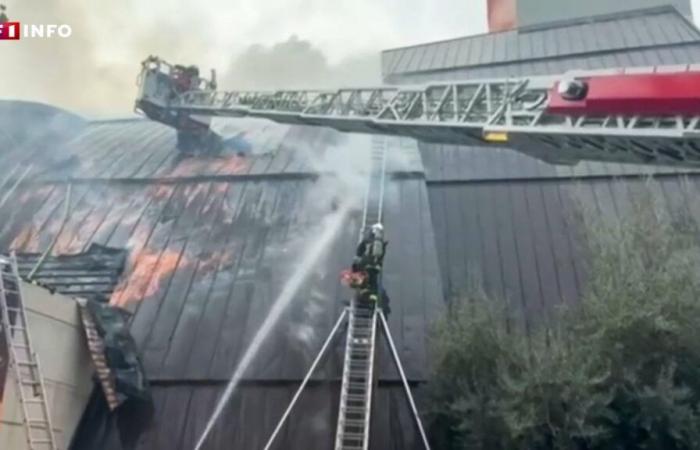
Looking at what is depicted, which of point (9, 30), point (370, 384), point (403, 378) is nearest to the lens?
point (370, 384)

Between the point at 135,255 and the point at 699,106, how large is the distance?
10.3 m

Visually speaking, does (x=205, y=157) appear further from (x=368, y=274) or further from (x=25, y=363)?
(x=25, y=363)

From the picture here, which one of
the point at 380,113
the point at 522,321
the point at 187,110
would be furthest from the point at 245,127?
the point at 522,321

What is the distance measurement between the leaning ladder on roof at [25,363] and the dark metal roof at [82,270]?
3.21m

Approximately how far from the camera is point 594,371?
391 inches

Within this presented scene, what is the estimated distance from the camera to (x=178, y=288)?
13.7 m

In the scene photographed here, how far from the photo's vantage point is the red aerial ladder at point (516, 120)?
8.45 meters

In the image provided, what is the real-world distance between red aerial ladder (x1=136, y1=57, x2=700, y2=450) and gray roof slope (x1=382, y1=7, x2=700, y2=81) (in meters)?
8.24

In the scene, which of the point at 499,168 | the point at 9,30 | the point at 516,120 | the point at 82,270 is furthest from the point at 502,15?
the point at 82,270

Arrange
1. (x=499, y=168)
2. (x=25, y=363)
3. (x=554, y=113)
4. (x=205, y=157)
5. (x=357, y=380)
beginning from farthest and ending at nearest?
(x=205, y=157) < (x=499, y=168) < (x=357, y=380) < (x=25, y=363) < (x=554, y=113)

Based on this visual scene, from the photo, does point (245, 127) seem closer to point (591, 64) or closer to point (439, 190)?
point (439, 190)

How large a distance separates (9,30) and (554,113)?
641 inches

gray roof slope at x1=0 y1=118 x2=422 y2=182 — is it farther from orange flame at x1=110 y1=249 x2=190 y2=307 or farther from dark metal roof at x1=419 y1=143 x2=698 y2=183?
orange flame at x1=110 y1=249 x2=190 y2=307

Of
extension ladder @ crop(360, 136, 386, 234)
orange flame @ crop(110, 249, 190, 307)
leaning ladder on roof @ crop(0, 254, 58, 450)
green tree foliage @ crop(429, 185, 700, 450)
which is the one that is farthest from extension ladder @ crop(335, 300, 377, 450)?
orange flame @ crop(110, 249, 190, 307)
